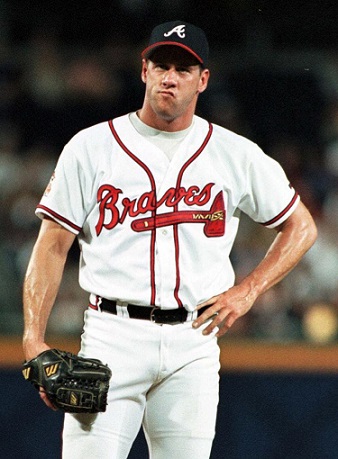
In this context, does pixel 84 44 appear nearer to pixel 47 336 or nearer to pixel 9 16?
pixel 9 16

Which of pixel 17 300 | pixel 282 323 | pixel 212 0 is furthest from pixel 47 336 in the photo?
pixel 212 0

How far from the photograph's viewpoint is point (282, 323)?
4336mm

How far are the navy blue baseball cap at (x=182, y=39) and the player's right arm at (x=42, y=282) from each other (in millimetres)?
604

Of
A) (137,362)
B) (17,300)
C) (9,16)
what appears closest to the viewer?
(137,362)

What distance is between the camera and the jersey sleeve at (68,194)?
102 inches

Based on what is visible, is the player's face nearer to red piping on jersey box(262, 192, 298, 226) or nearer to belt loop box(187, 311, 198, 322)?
red piping on jersey box(262, 192, 298, 226)

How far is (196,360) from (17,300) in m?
1.87

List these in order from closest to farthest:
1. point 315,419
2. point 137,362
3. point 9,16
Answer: point 137,362
point 315,419
point 9,16

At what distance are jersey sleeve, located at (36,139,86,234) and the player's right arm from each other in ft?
0.11

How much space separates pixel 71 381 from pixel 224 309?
0.51 meters

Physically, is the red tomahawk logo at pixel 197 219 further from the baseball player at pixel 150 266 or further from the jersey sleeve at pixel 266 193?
the jersey sleeve at pixel 266 193

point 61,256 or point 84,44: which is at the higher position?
point 84,44

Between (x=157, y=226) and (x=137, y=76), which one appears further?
(x=137, y=76)

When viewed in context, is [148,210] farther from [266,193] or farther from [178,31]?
[178,31]
